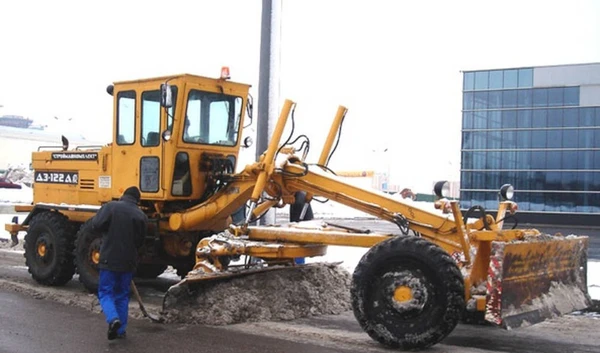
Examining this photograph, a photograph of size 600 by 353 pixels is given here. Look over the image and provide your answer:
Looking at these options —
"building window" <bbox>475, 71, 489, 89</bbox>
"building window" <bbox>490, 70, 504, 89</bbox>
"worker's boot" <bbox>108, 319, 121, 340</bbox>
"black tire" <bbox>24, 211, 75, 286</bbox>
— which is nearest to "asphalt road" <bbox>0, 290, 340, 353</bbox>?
"worker's boot" <bbox>108, 319, 121, 340</bbox>

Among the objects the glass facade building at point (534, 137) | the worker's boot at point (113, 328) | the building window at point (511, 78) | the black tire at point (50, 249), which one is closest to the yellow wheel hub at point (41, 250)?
the black tire at point (50, 249)

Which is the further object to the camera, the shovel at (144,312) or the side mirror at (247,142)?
the side mirror at (247,142)

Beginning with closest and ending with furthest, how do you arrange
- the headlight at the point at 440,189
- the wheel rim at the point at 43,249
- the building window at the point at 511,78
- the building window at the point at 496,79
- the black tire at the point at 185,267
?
1. the headlight at the point at 440,189
2. the black tire at the point at 185,267
3. the wheel rim at the point at 43,249
4. the building window at the point at 511,78
5. the building window at the point at 496,79

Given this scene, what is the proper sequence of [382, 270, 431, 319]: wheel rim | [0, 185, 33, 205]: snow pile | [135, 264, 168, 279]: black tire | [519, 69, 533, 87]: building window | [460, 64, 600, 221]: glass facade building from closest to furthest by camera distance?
[382, 270, 431, 319]: wheel rim → [135, 264, 168, 279]: black tire → [460, 64, 600, 221]: glass facade building → [519, 69, 533, 87]: building window → [0, 185, 33, 205]: snow pile

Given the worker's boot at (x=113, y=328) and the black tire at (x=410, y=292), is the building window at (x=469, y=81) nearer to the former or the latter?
the black tire at (x=410, y=292)

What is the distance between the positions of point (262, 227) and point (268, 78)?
3705mm

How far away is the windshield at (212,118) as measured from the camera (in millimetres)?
10703

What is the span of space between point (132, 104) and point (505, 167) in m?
35.5

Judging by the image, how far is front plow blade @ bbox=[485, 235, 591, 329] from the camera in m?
7.53

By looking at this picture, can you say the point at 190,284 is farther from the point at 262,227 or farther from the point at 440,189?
the point at 440,189

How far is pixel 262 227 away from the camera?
31.1ft

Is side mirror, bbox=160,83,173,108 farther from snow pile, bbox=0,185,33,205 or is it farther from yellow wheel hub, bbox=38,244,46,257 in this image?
snow pile, bbox=0,185,33,205

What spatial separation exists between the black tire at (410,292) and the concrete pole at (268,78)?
4.40 m

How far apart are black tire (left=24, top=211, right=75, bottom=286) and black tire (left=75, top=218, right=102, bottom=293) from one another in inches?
20.9
